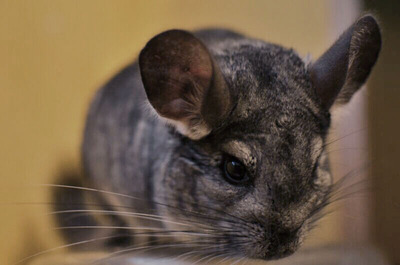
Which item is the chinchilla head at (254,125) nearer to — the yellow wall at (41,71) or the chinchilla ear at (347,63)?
the chinchilla ear at (347,63)

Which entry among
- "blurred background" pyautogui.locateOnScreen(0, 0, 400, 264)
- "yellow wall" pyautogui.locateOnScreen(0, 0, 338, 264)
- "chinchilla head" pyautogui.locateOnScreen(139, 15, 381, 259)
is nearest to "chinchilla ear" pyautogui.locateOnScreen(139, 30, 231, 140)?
"chinchilla head" pyautogui.locateOnScreen(139, 15, 381, 259)

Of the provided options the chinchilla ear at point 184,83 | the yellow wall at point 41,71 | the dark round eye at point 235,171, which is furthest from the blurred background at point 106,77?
the dark round eye at point 235,171

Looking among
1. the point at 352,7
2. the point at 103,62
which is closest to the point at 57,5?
the point at 103,62

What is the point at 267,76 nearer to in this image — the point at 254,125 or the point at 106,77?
the point at 254,125

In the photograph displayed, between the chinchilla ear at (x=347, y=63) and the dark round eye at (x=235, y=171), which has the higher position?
the chinchilla ear at (x=347, y=63)

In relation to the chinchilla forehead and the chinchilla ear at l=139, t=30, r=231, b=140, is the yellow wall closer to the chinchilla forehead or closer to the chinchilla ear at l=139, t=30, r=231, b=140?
the chinchilla forehead

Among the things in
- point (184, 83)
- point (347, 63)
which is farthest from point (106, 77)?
point (347, 63)

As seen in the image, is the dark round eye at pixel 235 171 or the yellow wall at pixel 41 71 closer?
the dark round eye at pixel 235 171
